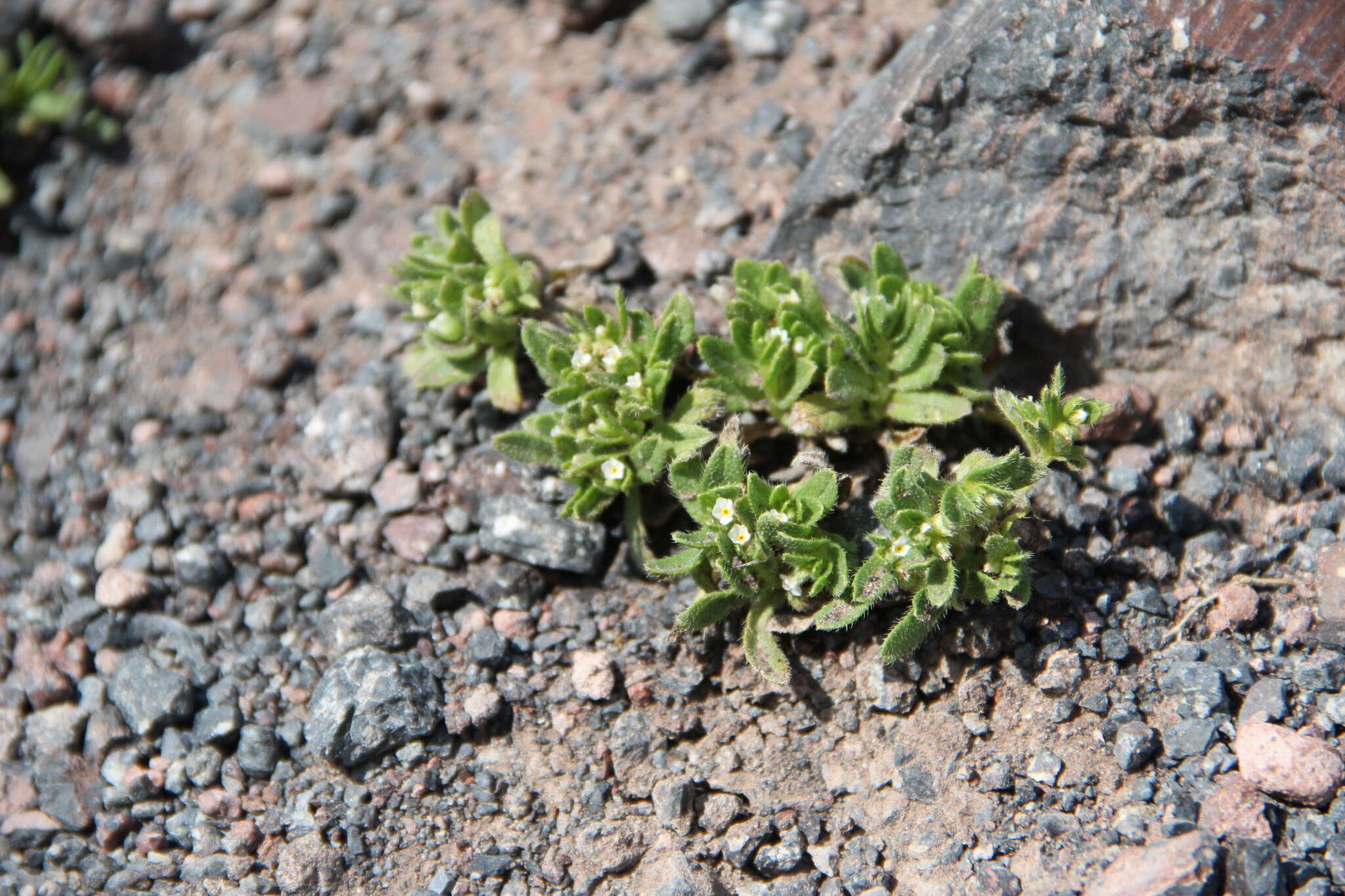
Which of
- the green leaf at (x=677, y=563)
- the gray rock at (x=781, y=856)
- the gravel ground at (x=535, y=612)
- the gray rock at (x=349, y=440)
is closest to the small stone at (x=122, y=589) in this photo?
the gravel ground at (x=535, y=612)

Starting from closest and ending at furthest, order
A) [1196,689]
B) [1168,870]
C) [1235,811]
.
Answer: [1168,870] < [1235,811] < [1196,689]

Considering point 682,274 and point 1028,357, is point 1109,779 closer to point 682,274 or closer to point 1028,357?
point 1028,357

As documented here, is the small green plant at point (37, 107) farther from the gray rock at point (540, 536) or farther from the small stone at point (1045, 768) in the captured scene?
the small stone at point (1045, 768)

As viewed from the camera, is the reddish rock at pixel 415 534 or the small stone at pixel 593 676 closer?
the small stone at pixel 593 676

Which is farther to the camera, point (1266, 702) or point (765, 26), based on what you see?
point (765, 26)

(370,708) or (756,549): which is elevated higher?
(756,549)

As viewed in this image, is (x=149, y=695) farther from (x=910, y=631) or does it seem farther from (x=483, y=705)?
(x=910, y=631)

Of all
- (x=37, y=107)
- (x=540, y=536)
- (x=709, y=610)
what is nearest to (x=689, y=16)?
(x=540, y=536)

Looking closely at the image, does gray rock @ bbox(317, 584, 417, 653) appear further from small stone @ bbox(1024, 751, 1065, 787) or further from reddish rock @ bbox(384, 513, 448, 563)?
small stone @ bbox(1024, 751, 1065, 787)
